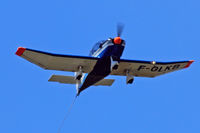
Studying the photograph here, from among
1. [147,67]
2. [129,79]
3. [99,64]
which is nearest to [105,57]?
[99,64]

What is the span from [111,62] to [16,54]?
5.36 meters

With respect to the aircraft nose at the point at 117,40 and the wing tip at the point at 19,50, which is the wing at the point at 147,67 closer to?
the aircraft nose at the point at 117,40

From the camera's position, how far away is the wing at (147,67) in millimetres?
28047

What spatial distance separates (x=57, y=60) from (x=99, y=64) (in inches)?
97.1

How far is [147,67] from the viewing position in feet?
94.5

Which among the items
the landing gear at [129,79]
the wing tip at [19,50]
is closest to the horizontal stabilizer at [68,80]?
the landing gear at [129,79]

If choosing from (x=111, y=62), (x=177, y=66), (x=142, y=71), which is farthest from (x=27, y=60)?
(x=177, y=66)

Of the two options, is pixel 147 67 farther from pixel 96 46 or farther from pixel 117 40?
pixel 117 40

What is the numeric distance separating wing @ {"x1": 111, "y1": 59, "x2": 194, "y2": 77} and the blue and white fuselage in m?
1.43

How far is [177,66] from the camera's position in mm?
29875

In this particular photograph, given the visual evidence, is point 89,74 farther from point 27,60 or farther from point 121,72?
point 27,60

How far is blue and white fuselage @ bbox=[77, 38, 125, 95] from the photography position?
2556 cm

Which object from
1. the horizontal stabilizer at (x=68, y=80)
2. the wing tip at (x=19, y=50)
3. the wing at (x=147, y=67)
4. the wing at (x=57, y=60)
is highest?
the wing at (x=147, y=67)

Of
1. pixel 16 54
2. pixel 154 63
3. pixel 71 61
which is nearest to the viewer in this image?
pixel 16 54
